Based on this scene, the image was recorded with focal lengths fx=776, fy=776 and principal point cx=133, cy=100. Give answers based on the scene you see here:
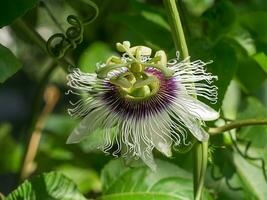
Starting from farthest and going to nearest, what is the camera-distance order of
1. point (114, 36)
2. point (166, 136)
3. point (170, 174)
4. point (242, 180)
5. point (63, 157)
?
point (114, 36) → point (63, 157) → point (242, 180) → point (170, 174) → point (166, 136)

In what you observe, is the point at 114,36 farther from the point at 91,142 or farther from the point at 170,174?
the point at 170,174

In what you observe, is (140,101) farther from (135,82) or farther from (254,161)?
(254,161)

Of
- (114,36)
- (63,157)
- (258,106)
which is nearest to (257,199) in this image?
(258,106)

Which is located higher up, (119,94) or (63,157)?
(119,94)

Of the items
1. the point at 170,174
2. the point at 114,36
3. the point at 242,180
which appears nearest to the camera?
the point at 170,174

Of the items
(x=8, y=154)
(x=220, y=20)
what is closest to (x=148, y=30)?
(x=220, y=20)

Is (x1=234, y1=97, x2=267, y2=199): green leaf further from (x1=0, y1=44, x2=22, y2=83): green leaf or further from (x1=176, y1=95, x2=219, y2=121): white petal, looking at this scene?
(x1=0, y1=44, x2=22, y2=83): green leaf
